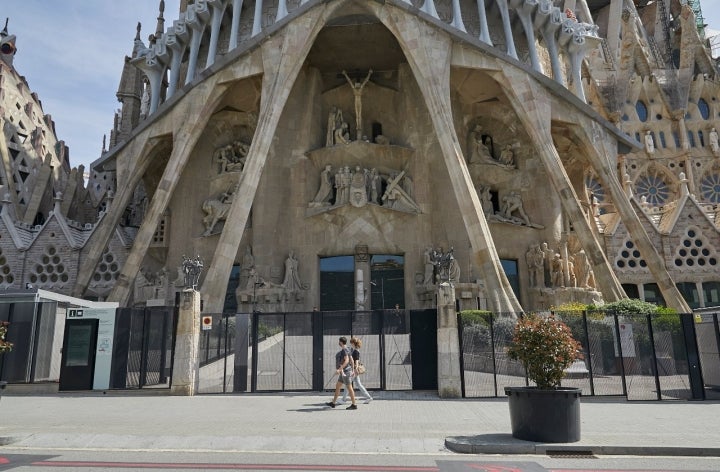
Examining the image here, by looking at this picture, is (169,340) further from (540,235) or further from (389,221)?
(540,235)

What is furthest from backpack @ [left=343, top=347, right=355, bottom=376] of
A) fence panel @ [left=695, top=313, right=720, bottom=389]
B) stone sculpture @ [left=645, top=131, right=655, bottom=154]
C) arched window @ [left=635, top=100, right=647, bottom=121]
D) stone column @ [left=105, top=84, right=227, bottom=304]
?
arched window @ [left=635, top=100, right=647, bottom=121]

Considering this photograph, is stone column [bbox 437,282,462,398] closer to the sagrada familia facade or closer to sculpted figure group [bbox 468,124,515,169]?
the sagrada familia facade

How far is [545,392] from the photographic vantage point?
22.9 feet

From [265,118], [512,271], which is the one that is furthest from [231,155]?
[512,271]

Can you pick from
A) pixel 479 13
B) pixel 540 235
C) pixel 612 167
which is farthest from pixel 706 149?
pixel 479 13

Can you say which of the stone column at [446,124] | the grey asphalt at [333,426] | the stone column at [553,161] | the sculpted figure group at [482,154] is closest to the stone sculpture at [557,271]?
the stone column at [553,161]

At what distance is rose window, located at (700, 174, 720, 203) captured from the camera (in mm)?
38188

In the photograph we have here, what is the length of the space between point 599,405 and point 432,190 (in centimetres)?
1875

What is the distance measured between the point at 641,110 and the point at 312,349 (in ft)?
129

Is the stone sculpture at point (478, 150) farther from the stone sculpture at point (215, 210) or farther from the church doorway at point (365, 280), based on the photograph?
the stone sculpture at point (215, 210)

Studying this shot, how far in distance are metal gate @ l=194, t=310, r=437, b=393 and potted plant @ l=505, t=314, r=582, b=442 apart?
5021mm

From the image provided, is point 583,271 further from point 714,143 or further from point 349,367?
point 714,143

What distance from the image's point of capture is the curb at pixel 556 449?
6.39 m

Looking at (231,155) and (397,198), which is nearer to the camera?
(397,198)
